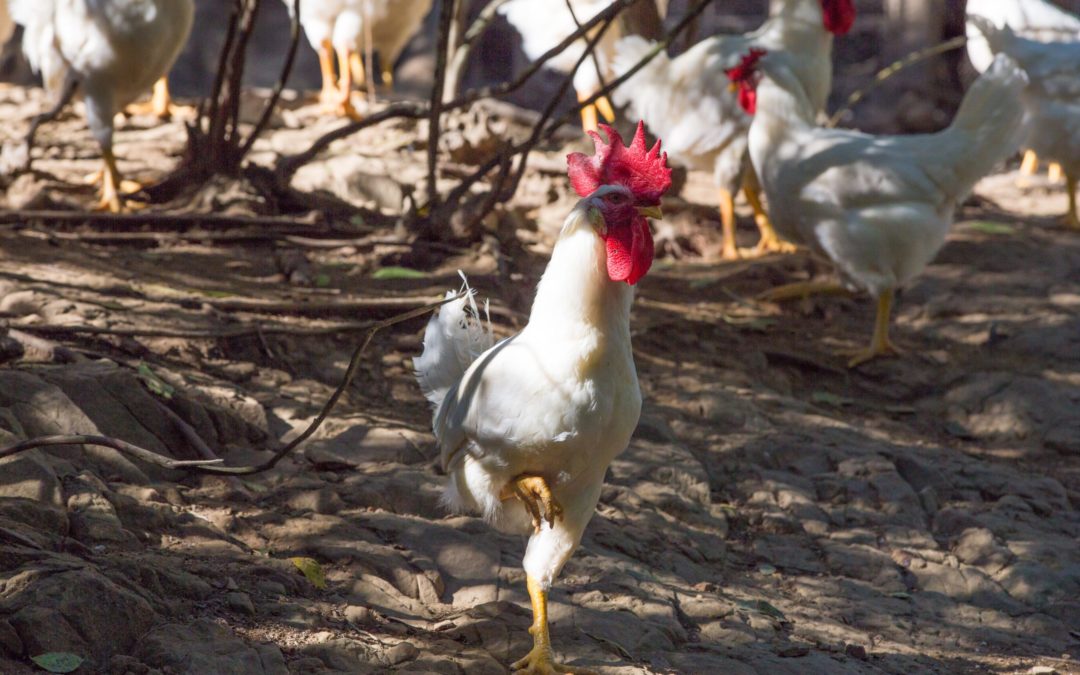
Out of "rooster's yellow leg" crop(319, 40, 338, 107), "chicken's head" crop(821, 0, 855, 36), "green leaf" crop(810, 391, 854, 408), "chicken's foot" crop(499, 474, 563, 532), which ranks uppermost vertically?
"chicken's head" crop(821, 0, 855, 36)

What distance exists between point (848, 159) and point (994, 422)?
178cm

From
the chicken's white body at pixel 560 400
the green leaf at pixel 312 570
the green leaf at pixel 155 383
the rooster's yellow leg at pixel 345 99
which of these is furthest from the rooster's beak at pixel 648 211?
the rooster's yellow leg at pixel 345 99

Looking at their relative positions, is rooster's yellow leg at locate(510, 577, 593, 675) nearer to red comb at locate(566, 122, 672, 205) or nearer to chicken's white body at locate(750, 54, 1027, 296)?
red comb at locate(566, 122, 672, 205)

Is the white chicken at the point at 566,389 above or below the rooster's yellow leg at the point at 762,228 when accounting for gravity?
above

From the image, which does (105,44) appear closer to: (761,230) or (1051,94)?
(761,230)

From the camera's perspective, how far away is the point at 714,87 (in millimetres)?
8062

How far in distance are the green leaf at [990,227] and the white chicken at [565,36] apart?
3126 millimetres

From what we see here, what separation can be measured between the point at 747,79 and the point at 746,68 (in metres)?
0.08

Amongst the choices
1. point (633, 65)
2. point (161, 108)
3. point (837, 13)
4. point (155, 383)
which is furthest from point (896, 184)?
point (161, 108)

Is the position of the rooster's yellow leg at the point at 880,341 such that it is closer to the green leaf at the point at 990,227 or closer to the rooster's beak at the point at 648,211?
the green leaf at the point at 990,227

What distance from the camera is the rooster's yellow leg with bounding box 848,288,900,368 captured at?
21.8 feet

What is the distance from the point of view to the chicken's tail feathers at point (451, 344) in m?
3.91

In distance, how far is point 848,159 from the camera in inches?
259

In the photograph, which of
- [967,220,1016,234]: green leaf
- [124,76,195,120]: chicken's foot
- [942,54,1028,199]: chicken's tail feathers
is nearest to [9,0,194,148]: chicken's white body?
[124,76,195,120]: chicken's foot
